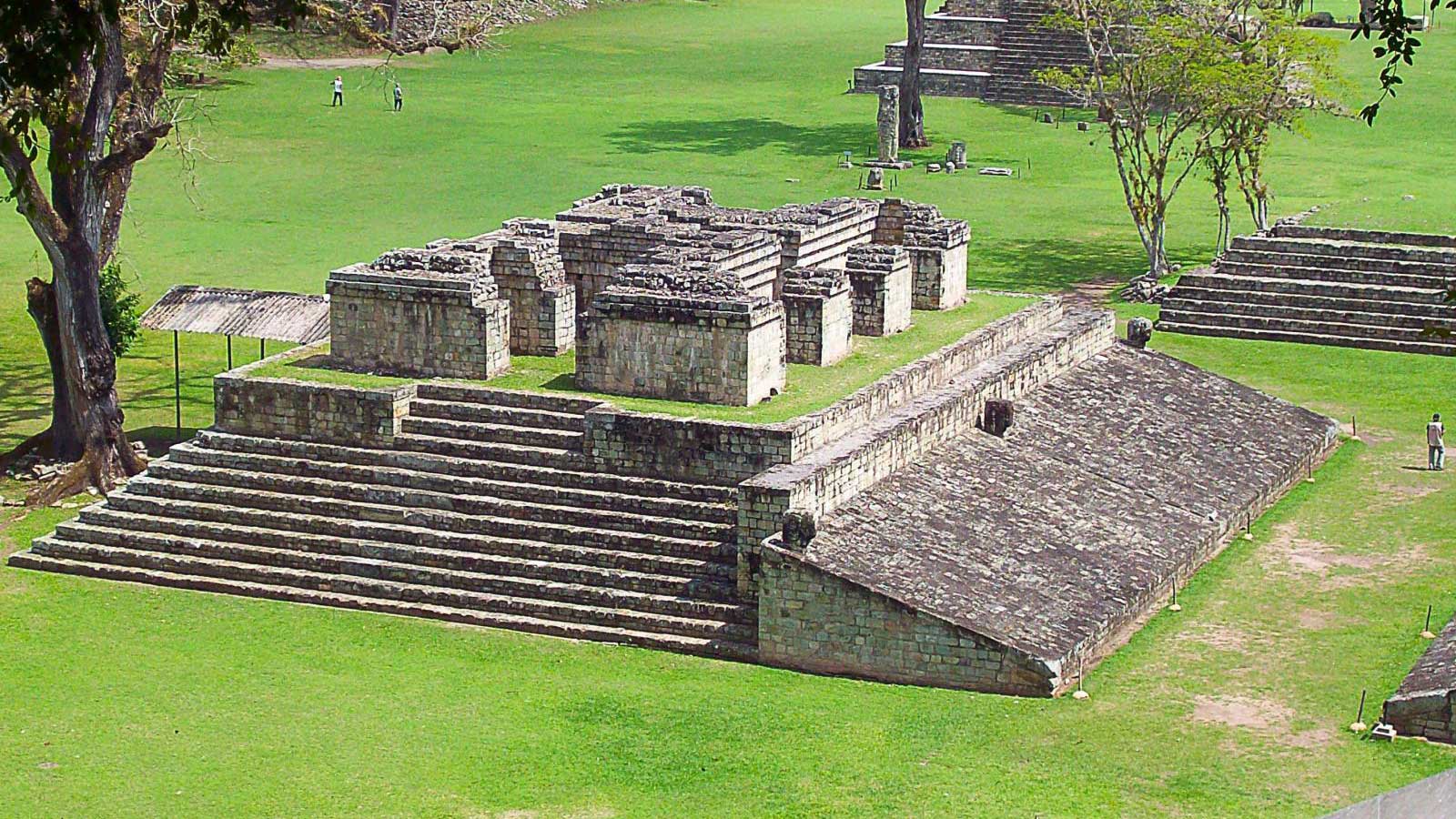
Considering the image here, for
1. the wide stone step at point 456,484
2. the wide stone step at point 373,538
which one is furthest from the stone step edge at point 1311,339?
the wide stone step at point 373,538

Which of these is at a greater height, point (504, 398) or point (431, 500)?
point (504, 398)

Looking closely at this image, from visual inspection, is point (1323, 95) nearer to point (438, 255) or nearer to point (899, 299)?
point (899, 299)

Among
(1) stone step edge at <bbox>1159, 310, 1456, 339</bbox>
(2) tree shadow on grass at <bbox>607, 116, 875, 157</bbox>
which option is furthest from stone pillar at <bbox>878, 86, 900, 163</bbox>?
(1) stone step edge at <bbox>1159, 310, 1456, 339</bbox>

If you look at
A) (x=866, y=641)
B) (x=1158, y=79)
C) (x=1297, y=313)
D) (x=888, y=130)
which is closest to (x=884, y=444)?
(x=866, y=641)

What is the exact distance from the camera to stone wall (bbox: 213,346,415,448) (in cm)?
2036

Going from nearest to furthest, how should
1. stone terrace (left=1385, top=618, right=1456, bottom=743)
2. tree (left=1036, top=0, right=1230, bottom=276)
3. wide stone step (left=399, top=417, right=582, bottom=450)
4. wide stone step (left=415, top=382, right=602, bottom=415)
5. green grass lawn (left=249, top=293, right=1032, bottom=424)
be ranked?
stone terrace (left=1385, top=618, right=1456, bottom=743) < wide stone step (left=399, top=417, right=582, bottom=450) < green grass lawn (left=249, top=293, right=1032, bottom=424) < wide stone step (left=415, top=382, right=602, bottom=415) < tree (left=1036, top=0, right=1230, bottom=276)

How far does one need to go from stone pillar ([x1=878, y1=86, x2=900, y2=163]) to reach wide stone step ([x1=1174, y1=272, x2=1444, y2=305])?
1117 cm

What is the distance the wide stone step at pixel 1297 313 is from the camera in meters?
30.0

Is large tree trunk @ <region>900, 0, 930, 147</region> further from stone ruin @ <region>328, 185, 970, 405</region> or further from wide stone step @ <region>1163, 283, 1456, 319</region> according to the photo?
stone ruin @ <region>328, 185, 970, 405</region>

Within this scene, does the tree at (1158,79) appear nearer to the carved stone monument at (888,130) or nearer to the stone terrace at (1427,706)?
the carved stone monument at (888,130)

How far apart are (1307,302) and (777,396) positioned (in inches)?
492

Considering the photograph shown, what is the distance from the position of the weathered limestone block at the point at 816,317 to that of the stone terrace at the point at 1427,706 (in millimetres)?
7263

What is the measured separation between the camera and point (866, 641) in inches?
691

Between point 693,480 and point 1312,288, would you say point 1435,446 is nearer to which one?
point 1312,288
